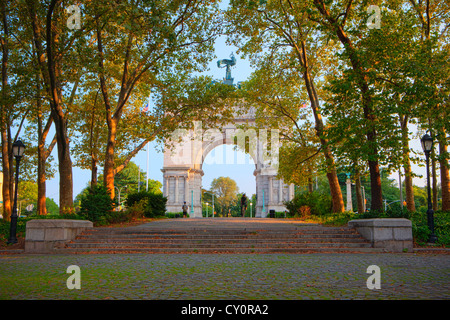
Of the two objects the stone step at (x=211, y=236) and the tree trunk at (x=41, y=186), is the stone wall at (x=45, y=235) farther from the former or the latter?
the tree trunk at (x=41, y=186)

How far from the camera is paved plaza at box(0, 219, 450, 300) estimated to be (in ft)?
20.9

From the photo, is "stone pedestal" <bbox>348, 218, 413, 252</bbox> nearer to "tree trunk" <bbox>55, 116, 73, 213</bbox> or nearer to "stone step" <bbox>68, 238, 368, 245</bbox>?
"stone step" <bbox>68, 238, 368, 245</bbox>

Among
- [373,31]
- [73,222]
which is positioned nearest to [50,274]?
[73,222]

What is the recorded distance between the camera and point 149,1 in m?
14.0

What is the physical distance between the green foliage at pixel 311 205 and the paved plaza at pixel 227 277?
1672 cm

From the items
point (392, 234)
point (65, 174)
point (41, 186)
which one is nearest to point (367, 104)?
point (392, 234)

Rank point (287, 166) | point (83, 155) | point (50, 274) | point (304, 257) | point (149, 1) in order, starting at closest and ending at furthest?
point (50, 274)
point (304, 257)
point (149, 1)
point (287, 166)
point (83, 155)

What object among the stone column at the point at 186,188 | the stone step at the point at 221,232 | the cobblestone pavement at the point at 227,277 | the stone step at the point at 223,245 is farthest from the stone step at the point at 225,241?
the stone column at the point at 186,188

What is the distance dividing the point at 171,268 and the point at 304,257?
4376 mm

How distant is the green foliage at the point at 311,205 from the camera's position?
2858cm

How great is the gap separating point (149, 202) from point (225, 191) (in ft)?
241

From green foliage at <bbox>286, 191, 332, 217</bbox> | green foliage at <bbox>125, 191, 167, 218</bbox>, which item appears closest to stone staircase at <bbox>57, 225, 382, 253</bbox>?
green foliage at <bbox>125, 191, 167, 218</bbox>

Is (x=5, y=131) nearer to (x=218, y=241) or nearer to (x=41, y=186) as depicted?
(x=41, y=186)

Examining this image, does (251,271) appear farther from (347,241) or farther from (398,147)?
(398,147)
